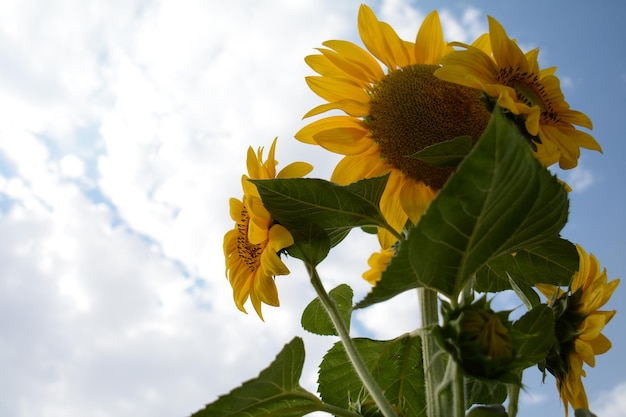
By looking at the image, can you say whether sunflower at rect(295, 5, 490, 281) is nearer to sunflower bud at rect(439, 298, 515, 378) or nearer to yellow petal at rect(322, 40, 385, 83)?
yellow petal at rect(322, 40, 385, 83)

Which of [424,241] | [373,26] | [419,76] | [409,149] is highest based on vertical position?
[373,26]

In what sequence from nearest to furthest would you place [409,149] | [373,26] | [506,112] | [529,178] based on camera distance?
[529,178] < [506,112] < [409,149] < [373,26]

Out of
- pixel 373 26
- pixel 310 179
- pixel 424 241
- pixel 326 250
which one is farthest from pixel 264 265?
pixel 373 26

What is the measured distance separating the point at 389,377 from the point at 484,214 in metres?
0.65

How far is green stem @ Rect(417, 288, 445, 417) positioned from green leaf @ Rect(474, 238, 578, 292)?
175mm

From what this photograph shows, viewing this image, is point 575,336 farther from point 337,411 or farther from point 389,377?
point 337,411

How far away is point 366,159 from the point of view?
1432mm

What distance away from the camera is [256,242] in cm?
137

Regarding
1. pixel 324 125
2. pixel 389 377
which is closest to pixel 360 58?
pixel 324 125

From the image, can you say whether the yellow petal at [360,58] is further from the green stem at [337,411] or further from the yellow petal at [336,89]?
the green stem at [337,411]

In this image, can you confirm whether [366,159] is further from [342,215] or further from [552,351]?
[552,351]

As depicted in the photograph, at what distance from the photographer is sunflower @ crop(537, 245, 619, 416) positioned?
1.45 m

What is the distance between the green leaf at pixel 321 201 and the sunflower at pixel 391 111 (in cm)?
8

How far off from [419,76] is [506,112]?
10.7 inches
